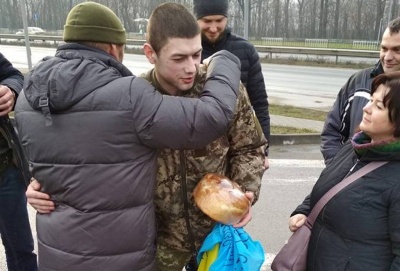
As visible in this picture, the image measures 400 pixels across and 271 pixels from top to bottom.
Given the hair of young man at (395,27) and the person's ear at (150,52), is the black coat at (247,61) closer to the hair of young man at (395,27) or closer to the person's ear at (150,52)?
the hair of young man at (395,27)

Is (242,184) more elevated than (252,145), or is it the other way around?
(252,145)

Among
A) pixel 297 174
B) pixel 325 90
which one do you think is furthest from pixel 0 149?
pixel 325 90

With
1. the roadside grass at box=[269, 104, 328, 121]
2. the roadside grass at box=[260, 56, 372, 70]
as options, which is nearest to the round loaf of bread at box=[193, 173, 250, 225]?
the roadside grass at box=[269, 104, 328, 121]

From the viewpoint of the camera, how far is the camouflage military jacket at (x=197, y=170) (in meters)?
1.85

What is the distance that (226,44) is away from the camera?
3207 mm

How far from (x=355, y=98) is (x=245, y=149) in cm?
103

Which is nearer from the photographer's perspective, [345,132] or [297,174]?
[345,132]

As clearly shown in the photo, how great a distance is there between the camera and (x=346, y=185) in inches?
72.1

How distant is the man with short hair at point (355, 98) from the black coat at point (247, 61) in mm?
717

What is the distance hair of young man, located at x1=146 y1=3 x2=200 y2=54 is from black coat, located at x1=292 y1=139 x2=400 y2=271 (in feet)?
3.13

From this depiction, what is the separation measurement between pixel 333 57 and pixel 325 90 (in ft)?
33.8

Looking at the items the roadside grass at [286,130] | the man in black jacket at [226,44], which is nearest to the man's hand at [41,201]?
the man in black jacket at [226,44]

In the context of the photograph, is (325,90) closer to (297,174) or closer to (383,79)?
(297,174)

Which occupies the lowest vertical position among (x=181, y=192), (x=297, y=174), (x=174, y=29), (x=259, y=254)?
(x=297, y=174)
